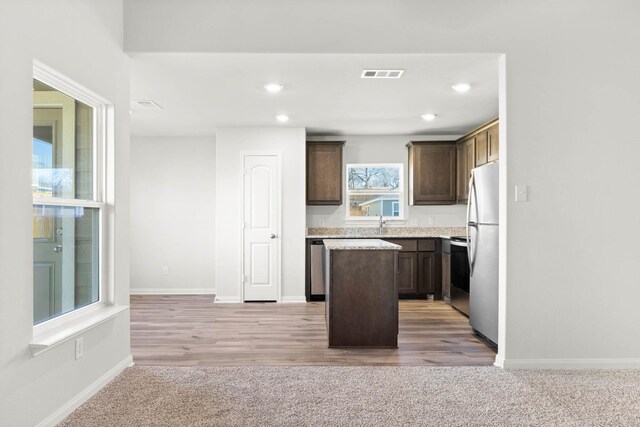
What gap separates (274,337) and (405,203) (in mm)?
3324

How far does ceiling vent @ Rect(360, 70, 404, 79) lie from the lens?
354 cm

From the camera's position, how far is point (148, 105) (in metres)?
4.72

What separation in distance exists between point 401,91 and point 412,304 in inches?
111

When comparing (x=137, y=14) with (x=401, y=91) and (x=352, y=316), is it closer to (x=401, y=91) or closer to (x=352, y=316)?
(x=401, y=91)

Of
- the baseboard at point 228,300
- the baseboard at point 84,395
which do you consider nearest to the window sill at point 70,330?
the baseboard at point 84,395

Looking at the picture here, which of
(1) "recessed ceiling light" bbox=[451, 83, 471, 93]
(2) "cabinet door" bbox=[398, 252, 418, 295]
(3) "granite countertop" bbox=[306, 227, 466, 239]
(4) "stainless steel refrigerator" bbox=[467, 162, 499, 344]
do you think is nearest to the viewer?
(4) "stainless steel refrigerator" bbox=[467, 162, 499, 344]

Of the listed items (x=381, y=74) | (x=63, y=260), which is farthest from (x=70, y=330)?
(x=381, y=74)

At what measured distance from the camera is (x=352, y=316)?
3.72 meters

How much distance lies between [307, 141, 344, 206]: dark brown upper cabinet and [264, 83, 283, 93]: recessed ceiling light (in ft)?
6.81

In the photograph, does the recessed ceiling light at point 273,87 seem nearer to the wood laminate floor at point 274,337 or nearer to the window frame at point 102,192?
the window frame at point 102,192

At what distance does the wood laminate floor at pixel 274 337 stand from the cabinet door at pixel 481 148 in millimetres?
1873

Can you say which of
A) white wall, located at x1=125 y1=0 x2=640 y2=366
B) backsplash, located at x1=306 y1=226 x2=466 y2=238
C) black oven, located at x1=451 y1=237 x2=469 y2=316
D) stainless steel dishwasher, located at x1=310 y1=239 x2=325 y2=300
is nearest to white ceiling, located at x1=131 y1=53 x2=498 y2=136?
white wall, located at x1=125 y1=0 x2=640 y2=366

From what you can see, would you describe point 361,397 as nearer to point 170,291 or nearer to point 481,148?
point 481,148

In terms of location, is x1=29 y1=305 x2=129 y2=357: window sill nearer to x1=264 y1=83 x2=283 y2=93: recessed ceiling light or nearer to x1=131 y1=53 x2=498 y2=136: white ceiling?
x1=131 y1=53 x2=498 y2=136: white ceiling
